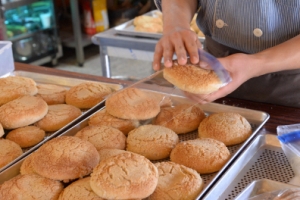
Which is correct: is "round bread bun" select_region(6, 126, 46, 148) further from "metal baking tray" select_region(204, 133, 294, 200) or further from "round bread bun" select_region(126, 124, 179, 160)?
"metal baking tray" select_region(204, 133, 294, 200)

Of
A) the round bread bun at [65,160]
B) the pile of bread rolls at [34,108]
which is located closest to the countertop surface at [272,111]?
the pile of bread rolls at [34,108]

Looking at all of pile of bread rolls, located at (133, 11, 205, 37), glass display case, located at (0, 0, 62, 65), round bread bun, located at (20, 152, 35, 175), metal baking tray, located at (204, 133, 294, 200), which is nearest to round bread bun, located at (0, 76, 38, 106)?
round bread bun, located at (20, 152, 35, 175)

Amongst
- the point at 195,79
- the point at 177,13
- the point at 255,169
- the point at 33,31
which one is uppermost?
the point at 177,13

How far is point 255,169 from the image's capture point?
101cm

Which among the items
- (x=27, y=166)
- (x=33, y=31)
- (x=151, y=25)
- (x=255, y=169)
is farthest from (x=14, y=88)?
(x=33, y=31)

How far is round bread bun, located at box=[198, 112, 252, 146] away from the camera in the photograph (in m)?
1.09

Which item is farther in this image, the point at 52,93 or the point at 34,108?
the point at 52,93

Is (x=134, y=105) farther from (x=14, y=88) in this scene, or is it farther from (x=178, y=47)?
(x=14, y=88)

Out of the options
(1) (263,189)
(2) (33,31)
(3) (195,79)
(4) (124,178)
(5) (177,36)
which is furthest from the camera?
(2) (33,31)

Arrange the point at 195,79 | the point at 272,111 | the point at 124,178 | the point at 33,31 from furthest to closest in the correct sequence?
the point at 33,31 → the point at 272,111 → the point at 195,79 → the point at 124,178

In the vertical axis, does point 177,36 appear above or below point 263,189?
above

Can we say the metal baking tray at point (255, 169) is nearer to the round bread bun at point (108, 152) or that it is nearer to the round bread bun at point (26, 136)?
the round bread bun at point (108, 152)

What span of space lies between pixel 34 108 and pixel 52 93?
18 centimetres

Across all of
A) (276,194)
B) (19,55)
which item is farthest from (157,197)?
(19,55)
